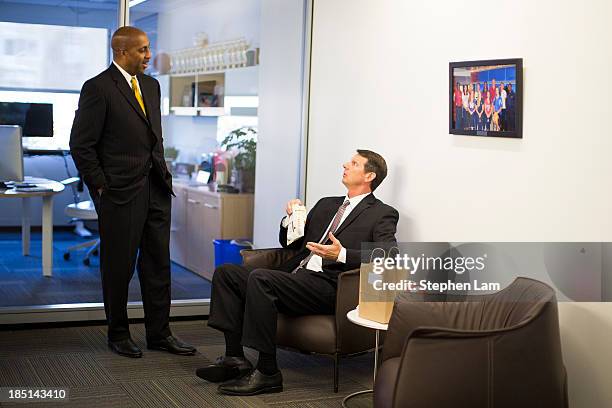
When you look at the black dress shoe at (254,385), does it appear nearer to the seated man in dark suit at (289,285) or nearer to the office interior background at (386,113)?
the seated man in dark suit at (289,285)

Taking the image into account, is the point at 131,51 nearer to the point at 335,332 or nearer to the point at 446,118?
the point at 446,118

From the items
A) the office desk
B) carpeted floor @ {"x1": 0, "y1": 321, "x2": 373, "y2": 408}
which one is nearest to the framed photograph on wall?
carpeted floor @ {"x1": 0, "y1": 321, "x2": 373, "y2": 408}

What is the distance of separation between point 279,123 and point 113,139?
65.4 inches

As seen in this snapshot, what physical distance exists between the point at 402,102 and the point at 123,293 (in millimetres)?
2015

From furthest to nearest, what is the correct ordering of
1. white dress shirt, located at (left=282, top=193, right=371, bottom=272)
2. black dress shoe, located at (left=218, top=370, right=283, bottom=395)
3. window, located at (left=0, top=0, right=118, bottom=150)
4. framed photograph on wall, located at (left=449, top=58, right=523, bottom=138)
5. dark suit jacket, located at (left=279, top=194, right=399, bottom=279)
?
1. window, located at (left=0, top=0, right=118, bottom=150)
2. white dress shirt, located at (left=282, top=193, right=371, bottom=272)
3. dark suit jacket, located at (left=279, top=194, right=399, bottom=279)
4. black dress shoe, located at (left=218, top=370, right=283, bottom=395)
5. framed photograph on wall, located at (left=449, top=58, right=523, bottom=138)

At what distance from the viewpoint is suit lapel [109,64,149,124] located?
505cm

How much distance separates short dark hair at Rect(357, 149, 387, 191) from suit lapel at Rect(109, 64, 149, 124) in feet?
4.29

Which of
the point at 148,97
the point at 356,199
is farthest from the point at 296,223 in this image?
the point at 148,97

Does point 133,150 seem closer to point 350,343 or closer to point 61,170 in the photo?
point 61,170

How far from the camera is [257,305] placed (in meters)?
4.55

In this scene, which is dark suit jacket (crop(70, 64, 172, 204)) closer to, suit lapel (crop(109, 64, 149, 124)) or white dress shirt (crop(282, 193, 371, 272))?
suit lapel (crop(109, 64, 149, 124))

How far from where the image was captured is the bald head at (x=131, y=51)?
5.11 meters

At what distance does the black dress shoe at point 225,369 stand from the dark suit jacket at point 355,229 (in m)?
0.66

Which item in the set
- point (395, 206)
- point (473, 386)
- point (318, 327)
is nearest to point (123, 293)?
point (318, 327)
